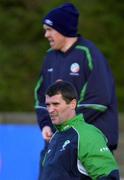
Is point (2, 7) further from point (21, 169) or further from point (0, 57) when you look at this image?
point (21, 169)

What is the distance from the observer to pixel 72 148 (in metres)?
4.50

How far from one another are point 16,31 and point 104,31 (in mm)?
1222

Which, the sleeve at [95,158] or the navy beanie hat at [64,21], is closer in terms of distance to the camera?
the sleeve at [95,158]

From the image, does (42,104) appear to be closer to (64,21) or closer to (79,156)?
(64,21)

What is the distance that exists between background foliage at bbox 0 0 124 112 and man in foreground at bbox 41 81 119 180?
258 inches

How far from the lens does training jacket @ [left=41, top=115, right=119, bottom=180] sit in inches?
175

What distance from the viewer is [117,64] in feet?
38.5

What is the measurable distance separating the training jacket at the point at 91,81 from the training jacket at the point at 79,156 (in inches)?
59.4

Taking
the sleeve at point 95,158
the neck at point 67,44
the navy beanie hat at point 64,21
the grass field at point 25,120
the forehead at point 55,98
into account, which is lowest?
the grass field at point 25,120

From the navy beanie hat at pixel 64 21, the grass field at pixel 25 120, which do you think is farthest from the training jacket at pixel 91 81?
the grass field at pixel 25 120

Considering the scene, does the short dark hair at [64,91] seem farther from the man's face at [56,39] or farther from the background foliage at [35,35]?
the background foliage at [35,35]

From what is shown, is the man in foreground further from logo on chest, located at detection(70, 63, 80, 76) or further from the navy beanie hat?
the navy beanie hat

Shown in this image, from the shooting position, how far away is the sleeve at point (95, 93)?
241 inches

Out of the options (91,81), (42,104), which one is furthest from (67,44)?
(42,104)
